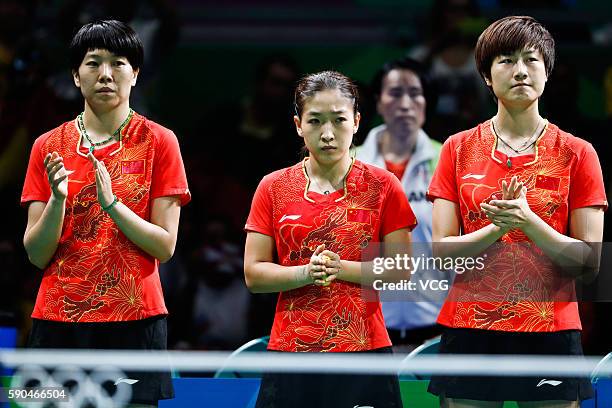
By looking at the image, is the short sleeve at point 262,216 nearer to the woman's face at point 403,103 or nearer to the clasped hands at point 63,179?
the clasped hands at point 63,179

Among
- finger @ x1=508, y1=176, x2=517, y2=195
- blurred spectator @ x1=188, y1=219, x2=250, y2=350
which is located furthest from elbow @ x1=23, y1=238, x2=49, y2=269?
blurred spectator @ x1=188, y1=219, x2=250, y2=350

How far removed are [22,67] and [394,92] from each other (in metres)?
2.33

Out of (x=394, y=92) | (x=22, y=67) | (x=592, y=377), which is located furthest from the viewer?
(x=22, y=67)

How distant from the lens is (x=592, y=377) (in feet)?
11.8

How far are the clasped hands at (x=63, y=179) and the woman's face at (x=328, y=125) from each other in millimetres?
657

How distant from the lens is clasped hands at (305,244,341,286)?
131 inches

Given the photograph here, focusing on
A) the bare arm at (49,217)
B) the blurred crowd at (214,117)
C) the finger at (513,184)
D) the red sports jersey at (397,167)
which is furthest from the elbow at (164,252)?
the blurred crowd at (214,117)

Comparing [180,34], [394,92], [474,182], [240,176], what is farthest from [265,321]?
[474,182]

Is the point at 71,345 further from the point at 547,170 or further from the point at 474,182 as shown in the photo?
the point at 547,170

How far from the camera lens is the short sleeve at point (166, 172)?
11.5 ft

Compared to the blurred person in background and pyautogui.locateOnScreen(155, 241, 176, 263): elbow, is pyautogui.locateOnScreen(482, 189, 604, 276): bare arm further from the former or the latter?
the blurred person in background

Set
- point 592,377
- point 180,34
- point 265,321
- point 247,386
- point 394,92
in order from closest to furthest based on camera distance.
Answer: point 592,377
point 247,386
point 394,92
point 265,321
point 180,34

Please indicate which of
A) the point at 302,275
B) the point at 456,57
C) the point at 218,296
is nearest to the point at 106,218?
the point at 302,275

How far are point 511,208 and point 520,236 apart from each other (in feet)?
0.65
